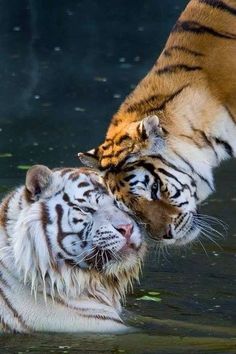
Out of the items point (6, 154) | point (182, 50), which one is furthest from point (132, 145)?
point (6, 154)

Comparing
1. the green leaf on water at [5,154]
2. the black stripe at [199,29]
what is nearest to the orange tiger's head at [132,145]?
the black stripe at [199,29]

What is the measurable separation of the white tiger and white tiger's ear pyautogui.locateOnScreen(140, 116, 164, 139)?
336mm

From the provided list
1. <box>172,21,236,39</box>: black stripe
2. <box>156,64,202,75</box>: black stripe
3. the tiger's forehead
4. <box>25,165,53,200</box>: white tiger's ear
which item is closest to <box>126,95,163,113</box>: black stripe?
<box>156,64,202,75</box>: black stripe

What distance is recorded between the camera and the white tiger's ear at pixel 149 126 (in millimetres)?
4754

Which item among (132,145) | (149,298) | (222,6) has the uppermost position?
(222,6)

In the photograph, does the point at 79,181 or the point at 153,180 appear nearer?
the point at 79,181

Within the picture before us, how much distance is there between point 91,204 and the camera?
4.55 meters

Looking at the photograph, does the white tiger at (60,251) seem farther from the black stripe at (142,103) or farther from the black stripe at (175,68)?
the black stripe at (175,68)

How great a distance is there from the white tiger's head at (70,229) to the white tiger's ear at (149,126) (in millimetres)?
331

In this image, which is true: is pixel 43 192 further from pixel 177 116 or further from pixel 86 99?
pixel 86 99

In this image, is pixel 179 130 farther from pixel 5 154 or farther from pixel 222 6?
pixel 5 154

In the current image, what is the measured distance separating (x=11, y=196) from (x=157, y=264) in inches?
51.0

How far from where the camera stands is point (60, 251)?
4.50 meters

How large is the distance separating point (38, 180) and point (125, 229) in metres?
0.38
